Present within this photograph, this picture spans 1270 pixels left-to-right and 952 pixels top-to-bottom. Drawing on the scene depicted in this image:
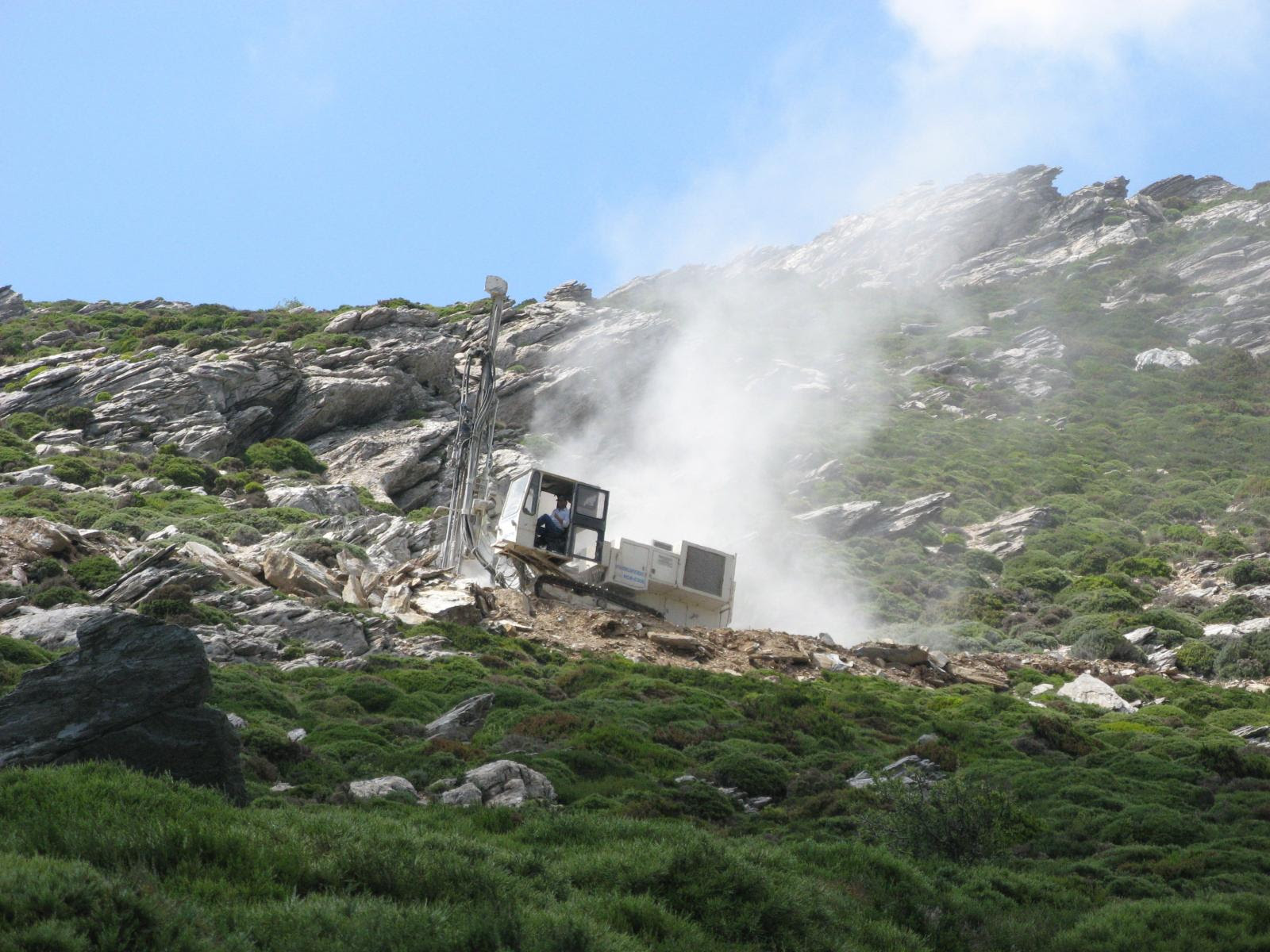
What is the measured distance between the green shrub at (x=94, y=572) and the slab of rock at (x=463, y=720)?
1038 centimetres

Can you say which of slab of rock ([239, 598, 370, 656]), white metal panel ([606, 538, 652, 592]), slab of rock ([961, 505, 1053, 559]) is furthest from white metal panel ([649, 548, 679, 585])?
slab of rock ([961, 505, 1053, 559])

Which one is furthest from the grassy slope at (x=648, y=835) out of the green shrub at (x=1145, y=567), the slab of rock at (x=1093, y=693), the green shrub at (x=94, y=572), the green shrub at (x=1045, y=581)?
the green shrub at (x=1145, y=567)

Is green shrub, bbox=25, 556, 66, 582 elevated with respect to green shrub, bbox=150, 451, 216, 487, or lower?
lower

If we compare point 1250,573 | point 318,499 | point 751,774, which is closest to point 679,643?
point 751,774

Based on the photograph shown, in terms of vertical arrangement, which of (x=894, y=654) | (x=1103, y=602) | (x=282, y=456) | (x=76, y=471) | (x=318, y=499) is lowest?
(x=894, y=654)

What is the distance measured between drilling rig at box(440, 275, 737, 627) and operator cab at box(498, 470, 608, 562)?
0.9 inches

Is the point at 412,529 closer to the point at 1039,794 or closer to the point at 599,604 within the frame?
the point at 599,604

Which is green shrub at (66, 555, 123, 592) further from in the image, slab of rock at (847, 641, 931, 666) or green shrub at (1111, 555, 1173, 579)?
green shrub at (1111, 555, 1173, 579)

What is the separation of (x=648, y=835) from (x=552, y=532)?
1780 cm

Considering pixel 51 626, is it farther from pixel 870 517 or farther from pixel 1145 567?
pixel 870 517

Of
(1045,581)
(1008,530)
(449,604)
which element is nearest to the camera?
(449,604)

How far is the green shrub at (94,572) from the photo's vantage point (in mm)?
23703

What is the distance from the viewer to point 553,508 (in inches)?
1148

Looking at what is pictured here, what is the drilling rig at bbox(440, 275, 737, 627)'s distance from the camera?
28234 millimetres
